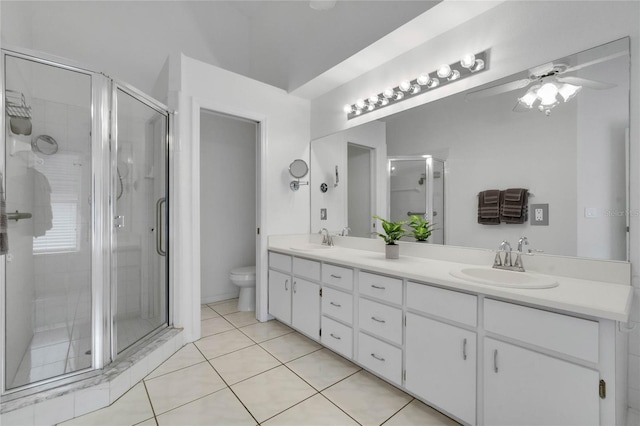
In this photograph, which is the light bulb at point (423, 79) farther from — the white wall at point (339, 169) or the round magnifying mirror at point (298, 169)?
the round magnifying mirror at point (298, 169)

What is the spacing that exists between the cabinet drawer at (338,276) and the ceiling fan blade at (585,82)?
5.45 feet

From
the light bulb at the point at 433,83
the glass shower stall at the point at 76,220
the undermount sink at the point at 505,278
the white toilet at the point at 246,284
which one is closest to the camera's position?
the undermount sink at the point at 505,278

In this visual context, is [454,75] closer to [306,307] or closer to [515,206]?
[515,206]

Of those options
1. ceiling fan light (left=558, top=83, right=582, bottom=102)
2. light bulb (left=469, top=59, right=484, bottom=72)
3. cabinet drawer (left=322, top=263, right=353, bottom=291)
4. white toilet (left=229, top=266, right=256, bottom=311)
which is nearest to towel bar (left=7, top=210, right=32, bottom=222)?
white toilet (left=229, top=266, right=256, bottom=311)

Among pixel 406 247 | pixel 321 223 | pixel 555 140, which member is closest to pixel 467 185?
pixel 555 140

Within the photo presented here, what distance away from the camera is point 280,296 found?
2652mm

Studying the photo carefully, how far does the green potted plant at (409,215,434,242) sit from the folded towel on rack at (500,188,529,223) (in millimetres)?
497

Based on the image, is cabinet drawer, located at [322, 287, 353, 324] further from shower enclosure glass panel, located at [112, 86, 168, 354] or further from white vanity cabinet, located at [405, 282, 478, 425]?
shower enclosure glass panel, located at [112, 86, 168, 354]

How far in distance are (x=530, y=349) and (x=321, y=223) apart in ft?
7.02

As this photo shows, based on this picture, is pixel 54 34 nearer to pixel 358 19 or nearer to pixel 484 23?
pixel 358 19

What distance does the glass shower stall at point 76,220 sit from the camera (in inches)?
66.7

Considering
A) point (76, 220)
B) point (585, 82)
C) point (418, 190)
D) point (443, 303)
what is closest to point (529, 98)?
point (585, 82)

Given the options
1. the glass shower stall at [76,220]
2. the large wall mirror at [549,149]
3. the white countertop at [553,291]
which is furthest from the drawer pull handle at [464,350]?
the glass shower stall at [76,220]

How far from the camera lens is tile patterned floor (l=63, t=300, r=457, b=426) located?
1.48 metres
